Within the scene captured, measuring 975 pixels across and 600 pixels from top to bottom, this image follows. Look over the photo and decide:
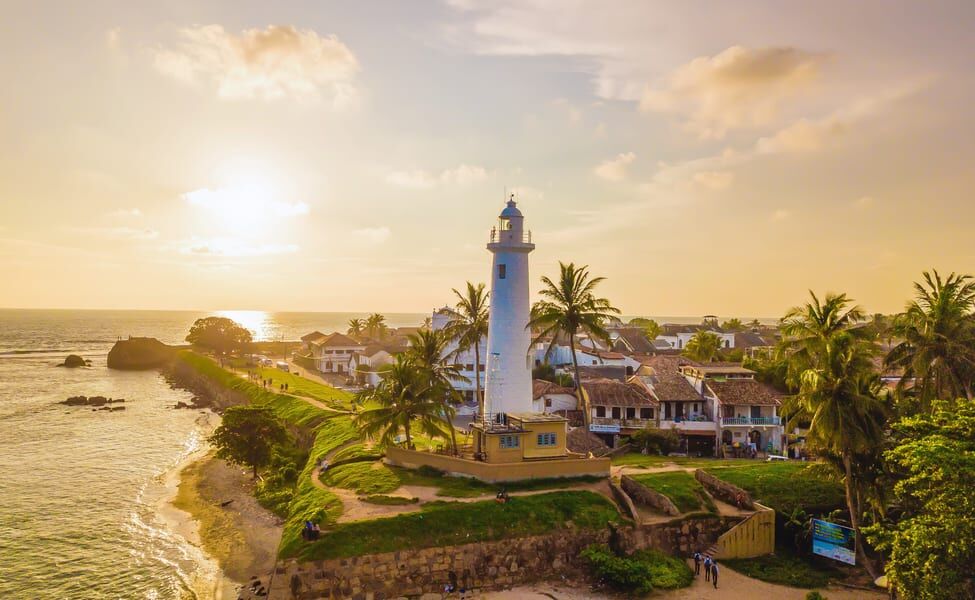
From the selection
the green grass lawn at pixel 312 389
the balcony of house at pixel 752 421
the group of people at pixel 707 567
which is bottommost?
the group of people at pixel 707 567

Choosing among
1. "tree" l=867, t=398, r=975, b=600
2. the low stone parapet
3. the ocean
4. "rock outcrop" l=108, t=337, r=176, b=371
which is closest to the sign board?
"tree" l=867, t=398, r=975, b=600

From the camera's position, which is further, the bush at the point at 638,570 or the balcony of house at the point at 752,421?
the balcony of house at the point at 752,421

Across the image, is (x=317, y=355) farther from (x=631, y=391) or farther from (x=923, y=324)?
(x=923, y=324)

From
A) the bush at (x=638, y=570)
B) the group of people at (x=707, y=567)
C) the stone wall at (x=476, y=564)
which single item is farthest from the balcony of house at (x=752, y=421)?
the bush at (x=638, y=570)

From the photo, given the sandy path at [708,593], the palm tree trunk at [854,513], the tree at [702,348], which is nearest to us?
the sandy path at [708,593]

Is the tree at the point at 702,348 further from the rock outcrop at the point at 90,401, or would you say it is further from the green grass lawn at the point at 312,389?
the rock outcrop at the point at 90,401

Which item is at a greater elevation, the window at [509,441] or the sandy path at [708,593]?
the window at [509,441]
